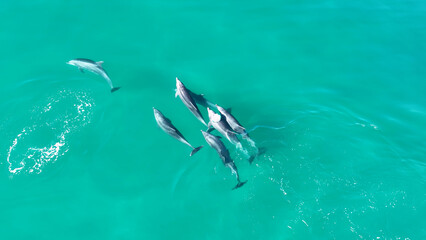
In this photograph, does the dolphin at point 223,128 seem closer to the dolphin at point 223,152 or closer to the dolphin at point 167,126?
the dolphin at point 223,152

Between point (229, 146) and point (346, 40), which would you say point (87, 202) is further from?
point (346, 40)

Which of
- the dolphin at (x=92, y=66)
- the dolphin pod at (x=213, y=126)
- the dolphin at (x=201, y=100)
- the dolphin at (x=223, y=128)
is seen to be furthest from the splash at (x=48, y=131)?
the dolphin at (x=223, y=128)

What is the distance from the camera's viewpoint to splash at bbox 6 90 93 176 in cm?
1820

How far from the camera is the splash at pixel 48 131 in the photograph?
1820 centimetres

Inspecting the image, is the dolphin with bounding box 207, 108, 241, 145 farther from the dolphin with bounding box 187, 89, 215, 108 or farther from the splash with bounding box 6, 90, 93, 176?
the splash with bounding box 6, 90, 93, 176

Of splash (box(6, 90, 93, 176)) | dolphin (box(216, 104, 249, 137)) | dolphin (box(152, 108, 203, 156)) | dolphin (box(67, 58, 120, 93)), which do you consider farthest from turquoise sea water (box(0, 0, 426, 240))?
dolphin (box(216, 104, 249, 137))

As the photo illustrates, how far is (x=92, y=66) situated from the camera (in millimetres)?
19844

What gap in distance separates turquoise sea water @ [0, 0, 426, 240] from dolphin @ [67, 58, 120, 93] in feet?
2.36

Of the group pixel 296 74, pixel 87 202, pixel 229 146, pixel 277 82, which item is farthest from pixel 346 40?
pixel 87 202

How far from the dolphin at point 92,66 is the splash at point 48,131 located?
61.3 inches

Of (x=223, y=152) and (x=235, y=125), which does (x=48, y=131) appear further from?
(x=235, y=125)

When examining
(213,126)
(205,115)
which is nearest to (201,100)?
(205,115)

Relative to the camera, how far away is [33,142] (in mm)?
18672

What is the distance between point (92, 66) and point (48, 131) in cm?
450
